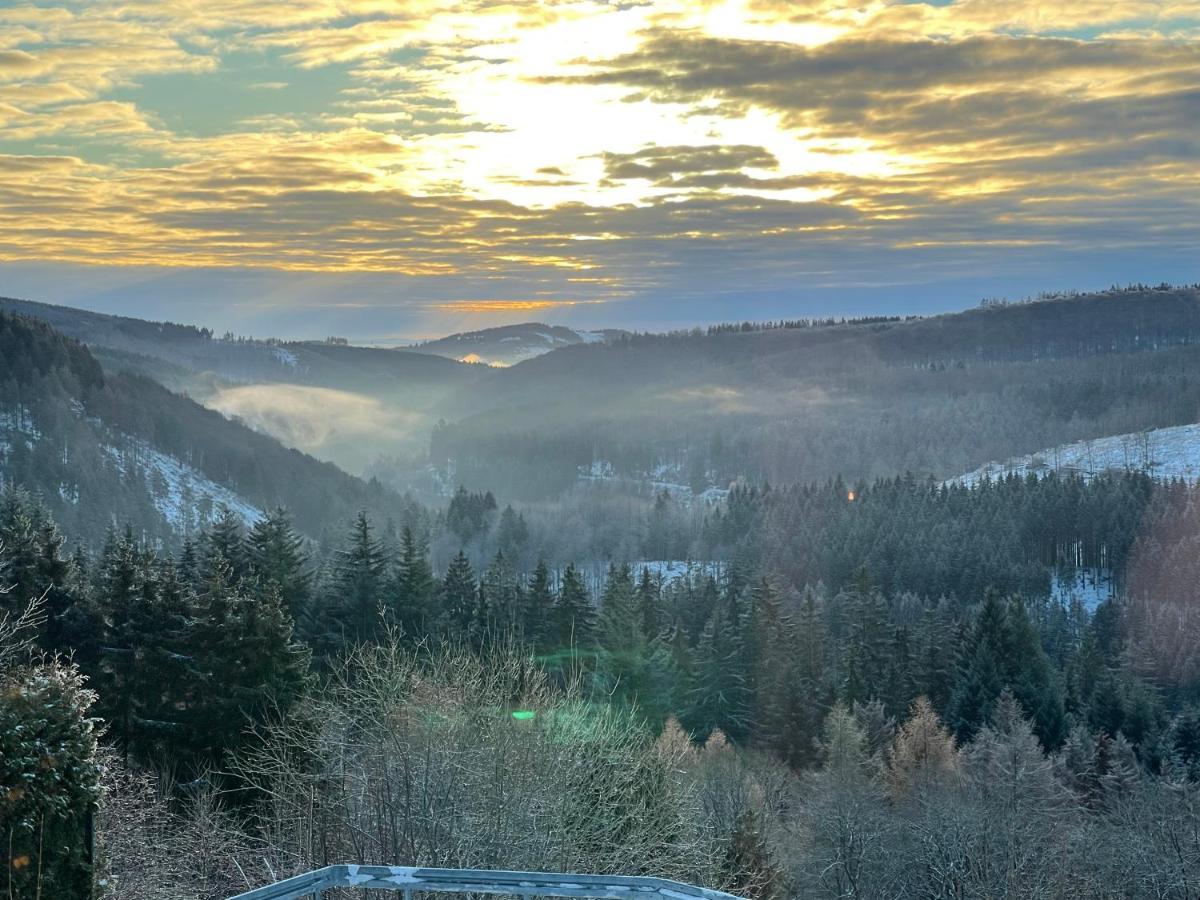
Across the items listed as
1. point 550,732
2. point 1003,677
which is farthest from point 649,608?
point 550,732

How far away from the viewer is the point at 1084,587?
6058 inches

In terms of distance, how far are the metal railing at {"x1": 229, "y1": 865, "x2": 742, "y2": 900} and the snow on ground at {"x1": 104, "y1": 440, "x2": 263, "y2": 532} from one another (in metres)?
172

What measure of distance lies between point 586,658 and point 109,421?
499ft

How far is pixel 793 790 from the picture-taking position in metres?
54.7

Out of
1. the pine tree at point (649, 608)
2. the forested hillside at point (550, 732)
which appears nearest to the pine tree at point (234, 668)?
the forested hillside at point (550, 732)

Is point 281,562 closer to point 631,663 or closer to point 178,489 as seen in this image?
point 631,663

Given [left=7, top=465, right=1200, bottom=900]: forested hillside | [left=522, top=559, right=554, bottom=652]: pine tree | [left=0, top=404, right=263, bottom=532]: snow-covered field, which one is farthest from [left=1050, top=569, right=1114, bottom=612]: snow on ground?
[left=0, top=404, right=263, bottom=532]: snow-covered field

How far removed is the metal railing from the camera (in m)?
7.66

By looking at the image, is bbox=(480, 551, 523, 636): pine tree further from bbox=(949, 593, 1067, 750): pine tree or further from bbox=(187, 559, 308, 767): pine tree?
bbox=(949, 593, 1067, 750): pine tree

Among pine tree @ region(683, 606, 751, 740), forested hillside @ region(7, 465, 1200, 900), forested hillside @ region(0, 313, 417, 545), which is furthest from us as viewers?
forested hillside @ region(0, 313, 417, 545)

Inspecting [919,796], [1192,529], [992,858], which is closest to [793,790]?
[919,796]

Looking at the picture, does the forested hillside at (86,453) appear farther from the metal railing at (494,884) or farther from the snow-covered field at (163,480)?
the metal railing at (494,884)

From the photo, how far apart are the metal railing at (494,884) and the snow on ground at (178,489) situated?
172m

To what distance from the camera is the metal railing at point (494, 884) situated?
25.1ft
